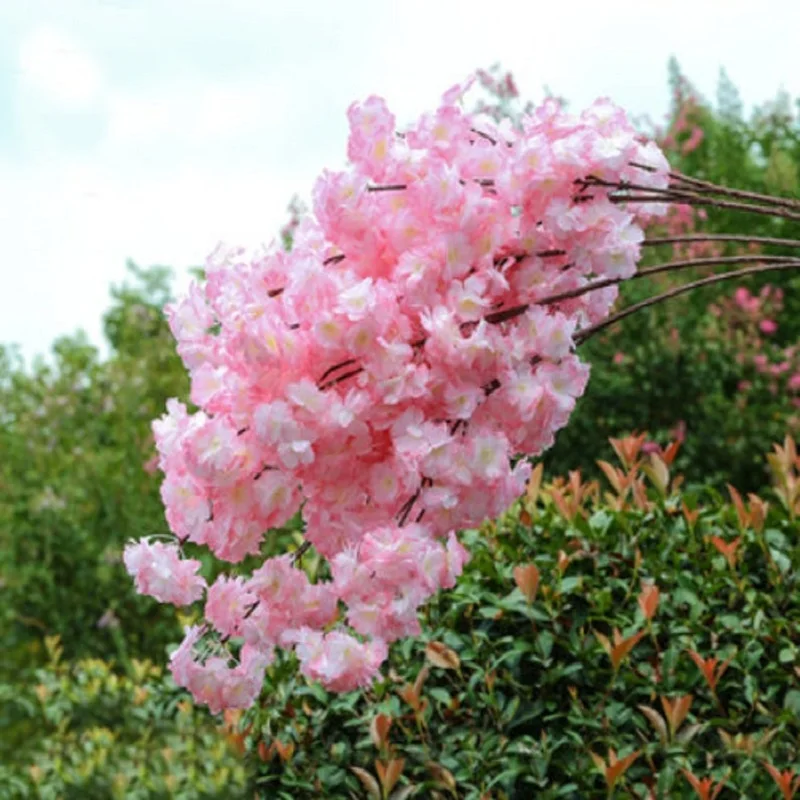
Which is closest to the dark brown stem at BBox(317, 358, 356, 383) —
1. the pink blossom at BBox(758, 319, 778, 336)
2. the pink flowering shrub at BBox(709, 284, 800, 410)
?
the pink flowering shrub at BBox(709, 284, 800, 410)

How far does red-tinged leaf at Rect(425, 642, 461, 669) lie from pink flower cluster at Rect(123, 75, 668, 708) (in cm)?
96

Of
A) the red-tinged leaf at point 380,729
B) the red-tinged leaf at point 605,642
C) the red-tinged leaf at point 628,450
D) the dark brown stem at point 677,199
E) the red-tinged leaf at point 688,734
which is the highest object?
the red-tinged leaf at point 628,450

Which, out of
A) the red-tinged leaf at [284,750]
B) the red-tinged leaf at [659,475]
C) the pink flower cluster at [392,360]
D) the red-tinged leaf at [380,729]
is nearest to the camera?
the pink flower cluster at [392,360]

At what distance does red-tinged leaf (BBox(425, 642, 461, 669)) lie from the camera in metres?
2.90

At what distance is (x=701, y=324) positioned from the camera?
28.1ft

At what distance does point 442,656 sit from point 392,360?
131 cm

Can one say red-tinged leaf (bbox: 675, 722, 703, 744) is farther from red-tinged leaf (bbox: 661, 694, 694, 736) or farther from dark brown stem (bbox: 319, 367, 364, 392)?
dark brown stem (bbox: 319, 367, 364, 392)

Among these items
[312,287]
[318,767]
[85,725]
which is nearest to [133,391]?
[85,725]

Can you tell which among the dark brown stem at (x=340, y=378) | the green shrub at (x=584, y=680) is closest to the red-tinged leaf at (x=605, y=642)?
the green shrub at (x=584, y=680)

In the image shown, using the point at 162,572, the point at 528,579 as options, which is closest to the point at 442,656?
the point at 528,579

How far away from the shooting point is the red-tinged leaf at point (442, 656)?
114 inches

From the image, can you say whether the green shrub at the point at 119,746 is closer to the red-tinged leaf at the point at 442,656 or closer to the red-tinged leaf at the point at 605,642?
the red-tinged leaf at the point at 442,656

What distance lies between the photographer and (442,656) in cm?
292

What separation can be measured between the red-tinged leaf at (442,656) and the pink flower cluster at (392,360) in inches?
37.8
